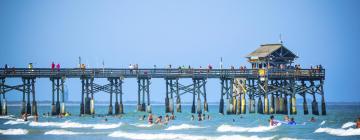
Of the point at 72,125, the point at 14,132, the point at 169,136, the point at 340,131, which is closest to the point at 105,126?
the point at 72,125

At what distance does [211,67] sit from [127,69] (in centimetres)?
805

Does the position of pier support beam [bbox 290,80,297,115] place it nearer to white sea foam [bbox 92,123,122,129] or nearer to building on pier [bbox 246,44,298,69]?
building on pier [bbox 246,44,298,69]

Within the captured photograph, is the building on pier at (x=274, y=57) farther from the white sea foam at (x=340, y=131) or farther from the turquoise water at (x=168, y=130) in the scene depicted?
the white sea foam at (x=340, y=131)

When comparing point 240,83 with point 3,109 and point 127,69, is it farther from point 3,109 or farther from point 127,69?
point 3,109

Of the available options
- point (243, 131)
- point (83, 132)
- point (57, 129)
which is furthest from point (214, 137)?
point (57, 129)

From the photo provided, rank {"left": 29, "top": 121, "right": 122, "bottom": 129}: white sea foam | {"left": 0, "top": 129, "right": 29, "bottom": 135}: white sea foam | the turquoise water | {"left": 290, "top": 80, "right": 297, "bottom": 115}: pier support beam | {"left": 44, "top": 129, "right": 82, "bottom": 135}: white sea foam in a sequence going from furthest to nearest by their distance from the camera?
{"left": 290, "top": 80, "right": 297, "bottom": 115}: pier support beam
{"left": 29, "top": 121, "right": 122, "bottom": 129}: white sea foam
{"left": 0, "top": 129, "right": 29, "bottom": 135}: white sea foam
{"left": 44, "top": 129, "right": 82, "bottom": 135}: white sea foam
the turquoise water

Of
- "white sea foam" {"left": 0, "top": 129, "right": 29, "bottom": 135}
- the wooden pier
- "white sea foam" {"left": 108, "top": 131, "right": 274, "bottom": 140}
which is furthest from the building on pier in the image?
"white sea foam" {"left": 0, "top": 129, "right": 29, "bottom": 135}

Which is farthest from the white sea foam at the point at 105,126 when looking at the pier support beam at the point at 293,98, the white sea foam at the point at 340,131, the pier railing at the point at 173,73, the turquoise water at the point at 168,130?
the pier support beam at the point at 293,98

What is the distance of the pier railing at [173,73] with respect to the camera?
67.5 m

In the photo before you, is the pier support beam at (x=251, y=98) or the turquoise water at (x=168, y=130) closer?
the turquoise water at (x=168, y=130)

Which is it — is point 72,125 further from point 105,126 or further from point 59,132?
point 59,132

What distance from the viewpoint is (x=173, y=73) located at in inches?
2761

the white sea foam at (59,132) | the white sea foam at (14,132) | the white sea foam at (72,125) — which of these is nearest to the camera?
the white sea foam at (59,132)

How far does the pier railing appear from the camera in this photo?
67500 millimetres
